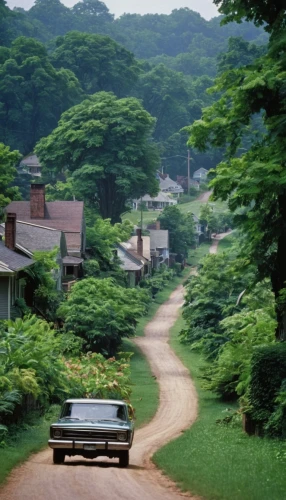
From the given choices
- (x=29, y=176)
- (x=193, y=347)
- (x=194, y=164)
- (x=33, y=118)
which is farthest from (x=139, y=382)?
(x=194, y=164)

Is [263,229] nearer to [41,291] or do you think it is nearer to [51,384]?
[51,384]

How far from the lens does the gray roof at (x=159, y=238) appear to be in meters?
109

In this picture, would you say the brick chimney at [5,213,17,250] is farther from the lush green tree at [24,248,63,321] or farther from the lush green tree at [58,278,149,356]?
the lush green tree at [58,278,149,356]

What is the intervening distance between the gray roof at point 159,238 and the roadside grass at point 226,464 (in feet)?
257

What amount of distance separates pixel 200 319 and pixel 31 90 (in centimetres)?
8104

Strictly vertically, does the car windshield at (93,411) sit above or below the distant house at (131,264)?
above

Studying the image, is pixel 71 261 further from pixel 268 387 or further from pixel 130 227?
pixel 268 387

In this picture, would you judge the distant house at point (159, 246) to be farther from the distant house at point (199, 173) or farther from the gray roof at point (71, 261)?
the distant house at point (199, 173)

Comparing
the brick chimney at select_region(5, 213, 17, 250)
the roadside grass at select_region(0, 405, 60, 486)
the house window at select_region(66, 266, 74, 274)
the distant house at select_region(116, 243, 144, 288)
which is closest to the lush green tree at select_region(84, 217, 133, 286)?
the house window at select_region(66, 266, 74, 274)

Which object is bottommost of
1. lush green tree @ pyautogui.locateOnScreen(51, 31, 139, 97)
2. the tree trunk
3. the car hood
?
the car hood

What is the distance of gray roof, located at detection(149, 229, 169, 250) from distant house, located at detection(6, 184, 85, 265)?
3853 cm

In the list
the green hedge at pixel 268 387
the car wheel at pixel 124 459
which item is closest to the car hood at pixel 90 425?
the car wheel at pixel 124 459

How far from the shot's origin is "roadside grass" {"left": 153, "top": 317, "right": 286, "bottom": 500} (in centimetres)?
1767

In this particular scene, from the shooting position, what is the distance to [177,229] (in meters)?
117
